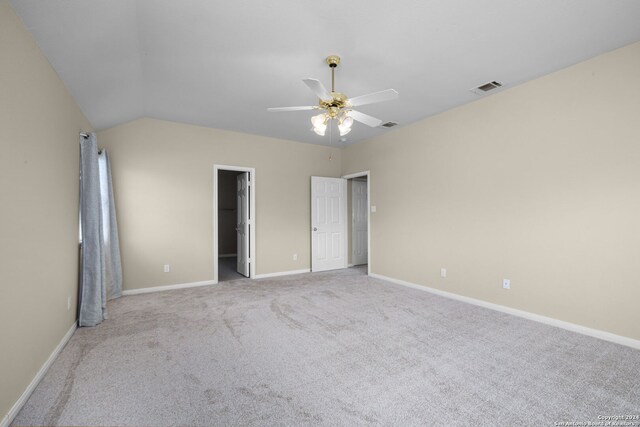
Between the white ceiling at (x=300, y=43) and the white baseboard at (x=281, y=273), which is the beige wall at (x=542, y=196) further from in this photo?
the white baseboard at (x=281, y=273)

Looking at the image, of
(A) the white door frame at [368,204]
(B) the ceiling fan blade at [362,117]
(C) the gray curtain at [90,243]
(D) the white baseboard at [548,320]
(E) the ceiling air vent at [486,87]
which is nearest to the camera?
(D) the white baseboard at [548,320]

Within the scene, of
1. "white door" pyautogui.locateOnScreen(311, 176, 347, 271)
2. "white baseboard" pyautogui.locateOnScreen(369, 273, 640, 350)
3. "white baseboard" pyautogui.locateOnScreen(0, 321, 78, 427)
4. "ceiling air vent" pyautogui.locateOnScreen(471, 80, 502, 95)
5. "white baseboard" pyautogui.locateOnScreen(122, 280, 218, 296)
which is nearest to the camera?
"white baseboard" pyautogui.locateOnScreen(0, 321, 78, 427)

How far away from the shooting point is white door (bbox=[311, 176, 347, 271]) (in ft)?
19.7

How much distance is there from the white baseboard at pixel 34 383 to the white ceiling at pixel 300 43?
2404 mm

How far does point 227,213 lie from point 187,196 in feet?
13.3

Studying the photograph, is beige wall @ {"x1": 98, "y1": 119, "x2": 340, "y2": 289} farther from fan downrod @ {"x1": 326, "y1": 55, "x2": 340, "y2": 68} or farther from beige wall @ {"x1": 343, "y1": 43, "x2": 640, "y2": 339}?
fan downrod @ {"x1": 326, "y1": 55, "x2": 340, "y2": 68}

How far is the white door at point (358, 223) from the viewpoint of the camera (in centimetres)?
664

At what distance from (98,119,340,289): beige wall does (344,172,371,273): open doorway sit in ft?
3.69

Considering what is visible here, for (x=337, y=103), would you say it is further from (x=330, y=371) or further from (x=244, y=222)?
(x=244, y=222)

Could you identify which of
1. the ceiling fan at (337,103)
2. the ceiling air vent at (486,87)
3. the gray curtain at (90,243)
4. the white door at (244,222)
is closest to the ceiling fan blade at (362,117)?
the ceiling fan at (337,103)

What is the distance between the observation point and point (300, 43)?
252 cm

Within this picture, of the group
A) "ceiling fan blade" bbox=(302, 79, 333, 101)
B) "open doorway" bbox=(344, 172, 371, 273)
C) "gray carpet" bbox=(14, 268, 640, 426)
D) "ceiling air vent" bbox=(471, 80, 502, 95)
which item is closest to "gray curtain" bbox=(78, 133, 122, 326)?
"gray carpet" bbox=(14, 268, 640, 426)

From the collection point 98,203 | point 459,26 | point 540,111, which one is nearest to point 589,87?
point 540,111

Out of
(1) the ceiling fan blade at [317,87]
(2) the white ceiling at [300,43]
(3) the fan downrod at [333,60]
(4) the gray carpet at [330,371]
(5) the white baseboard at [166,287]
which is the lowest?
(4) the gray carpet at [330,371]
